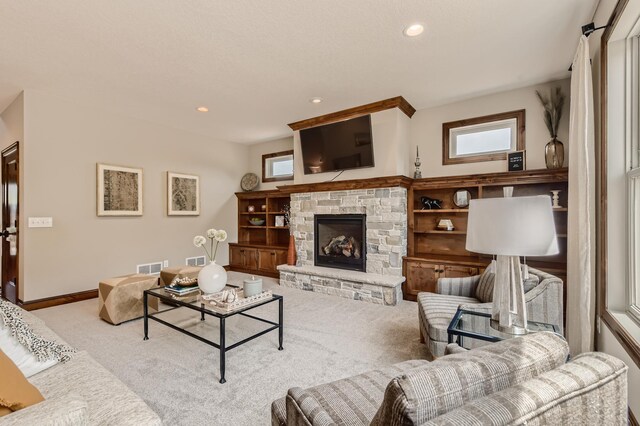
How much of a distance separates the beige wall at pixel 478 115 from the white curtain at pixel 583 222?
4.31 feet

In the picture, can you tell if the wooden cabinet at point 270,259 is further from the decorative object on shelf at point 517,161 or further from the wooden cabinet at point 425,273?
the decorative object on shelf at point 517,161

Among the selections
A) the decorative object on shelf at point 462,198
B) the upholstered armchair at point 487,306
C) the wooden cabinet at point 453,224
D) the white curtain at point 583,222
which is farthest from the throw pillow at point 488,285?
the decorative object on shelf at point 462,198

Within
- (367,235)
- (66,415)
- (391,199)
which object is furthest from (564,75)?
(66,415)

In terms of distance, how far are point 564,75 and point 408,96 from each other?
5.61ft

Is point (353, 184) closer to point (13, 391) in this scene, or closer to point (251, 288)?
point (251, 288)

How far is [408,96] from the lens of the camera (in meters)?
3.91

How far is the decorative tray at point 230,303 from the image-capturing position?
230 centimetres

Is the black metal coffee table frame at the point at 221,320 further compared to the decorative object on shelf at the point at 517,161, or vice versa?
the decorative object on shelf at the point at 517,161

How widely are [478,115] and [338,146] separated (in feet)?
6.36

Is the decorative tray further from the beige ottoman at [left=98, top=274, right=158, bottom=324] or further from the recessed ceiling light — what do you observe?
the recessed ceiling light

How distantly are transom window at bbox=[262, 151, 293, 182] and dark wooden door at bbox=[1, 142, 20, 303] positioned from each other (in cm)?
368

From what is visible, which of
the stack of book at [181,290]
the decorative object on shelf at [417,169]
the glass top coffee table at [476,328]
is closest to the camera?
the glass top coffee table at [476,328]

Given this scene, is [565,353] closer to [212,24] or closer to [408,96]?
[212,24]

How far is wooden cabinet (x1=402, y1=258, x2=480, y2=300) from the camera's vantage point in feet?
11.9
